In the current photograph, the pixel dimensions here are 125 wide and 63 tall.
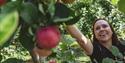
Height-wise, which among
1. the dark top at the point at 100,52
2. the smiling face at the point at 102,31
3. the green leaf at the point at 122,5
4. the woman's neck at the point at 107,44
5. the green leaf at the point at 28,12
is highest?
the green leaf at the point at 122,5

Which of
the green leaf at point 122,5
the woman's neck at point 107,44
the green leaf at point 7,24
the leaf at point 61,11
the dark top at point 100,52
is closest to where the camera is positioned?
the green leaf at point 7,24

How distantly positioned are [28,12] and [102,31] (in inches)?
119

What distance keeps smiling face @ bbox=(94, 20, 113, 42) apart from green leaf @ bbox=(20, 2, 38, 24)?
289 cm

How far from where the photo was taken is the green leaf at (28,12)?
0.62m

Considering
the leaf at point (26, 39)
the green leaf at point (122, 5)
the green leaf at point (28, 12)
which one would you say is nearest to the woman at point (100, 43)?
the green leaf at point (122, 5)

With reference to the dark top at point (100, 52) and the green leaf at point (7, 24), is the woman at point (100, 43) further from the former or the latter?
the green leaf at point (7, 24)

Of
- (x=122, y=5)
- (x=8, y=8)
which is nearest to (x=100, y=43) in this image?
(x=122, y=5)

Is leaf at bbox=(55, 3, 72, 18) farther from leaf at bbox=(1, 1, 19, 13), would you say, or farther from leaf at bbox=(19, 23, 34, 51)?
leaf at bbox=(1, 1, 19, 13)

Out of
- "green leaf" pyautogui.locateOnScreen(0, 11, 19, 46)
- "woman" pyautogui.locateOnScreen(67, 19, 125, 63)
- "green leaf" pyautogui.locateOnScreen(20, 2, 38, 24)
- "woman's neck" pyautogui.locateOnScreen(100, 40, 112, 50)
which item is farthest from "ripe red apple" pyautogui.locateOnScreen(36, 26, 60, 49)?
"woman's neck" pyautogui.locateOnScreen(100, 40, 112, 50)

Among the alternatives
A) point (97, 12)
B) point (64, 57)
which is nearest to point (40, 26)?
point (64, 57)

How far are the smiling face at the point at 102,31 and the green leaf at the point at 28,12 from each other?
289cm

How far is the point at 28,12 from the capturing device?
64 centimetres

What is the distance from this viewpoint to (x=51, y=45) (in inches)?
25.6

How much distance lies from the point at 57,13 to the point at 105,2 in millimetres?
10449
